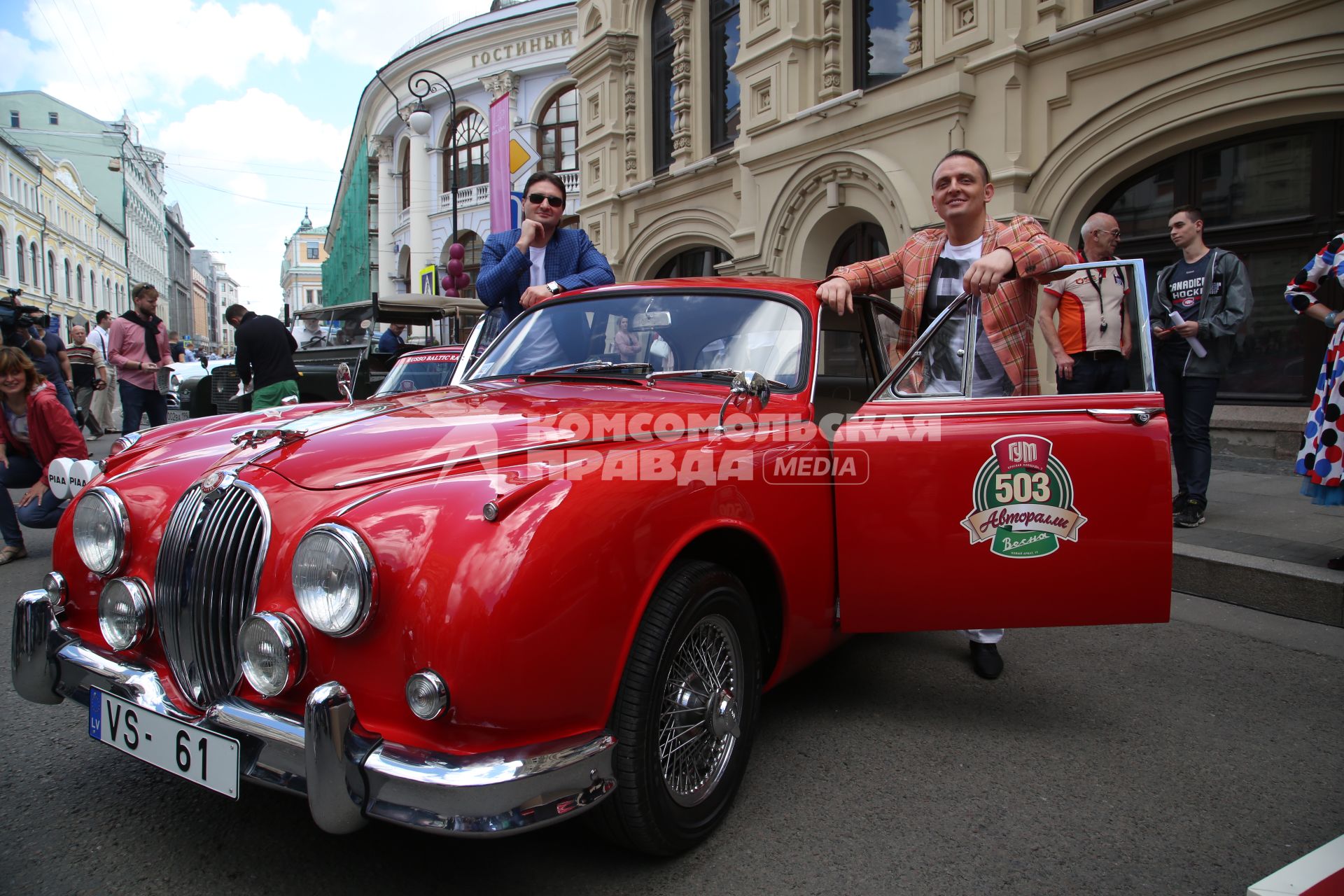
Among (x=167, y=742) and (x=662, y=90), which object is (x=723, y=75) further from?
(x=167, y=742)

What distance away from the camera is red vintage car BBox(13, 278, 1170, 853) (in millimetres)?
1721

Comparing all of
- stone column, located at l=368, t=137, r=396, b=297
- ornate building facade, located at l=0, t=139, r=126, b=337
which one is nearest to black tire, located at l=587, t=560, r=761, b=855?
stone column, located at l=368, t=137, r=396, b=297

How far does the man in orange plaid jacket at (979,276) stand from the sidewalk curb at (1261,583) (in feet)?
4.66

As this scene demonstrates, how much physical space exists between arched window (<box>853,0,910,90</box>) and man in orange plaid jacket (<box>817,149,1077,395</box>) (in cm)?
707

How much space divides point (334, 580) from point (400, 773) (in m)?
0.41

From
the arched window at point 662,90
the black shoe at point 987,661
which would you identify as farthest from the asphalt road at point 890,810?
the arched window at point 662,90

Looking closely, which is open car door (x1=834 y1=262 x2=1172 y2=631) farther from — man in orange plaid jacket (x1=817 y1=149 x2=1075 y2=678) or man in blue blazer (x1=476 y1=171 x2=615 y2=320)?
man in blue blazer (x1=476 y1=171 x2=615 y2=320)

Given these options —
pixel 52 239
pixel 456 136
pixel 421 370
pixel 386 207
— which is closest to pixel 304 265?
pixel 52 239

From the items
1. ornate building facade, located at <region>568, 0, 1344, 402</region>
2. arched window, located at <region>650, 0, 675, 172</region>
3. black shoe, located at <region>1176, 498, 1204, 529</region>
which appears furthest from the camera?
arched window, located at <region>650, 0, 675, 172</region>

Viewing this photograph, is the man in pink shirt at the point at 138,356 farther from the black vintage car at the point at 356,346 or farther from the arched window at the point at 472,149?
the arched window at the point at 472,149

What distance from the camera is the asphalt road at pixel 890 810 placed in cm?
204

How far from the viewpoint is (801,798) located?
243 centimetres

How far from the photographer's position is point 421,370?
7.46 meters

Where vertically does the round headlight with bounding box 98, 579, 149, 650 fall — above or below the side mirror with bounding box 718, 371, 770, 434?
below
